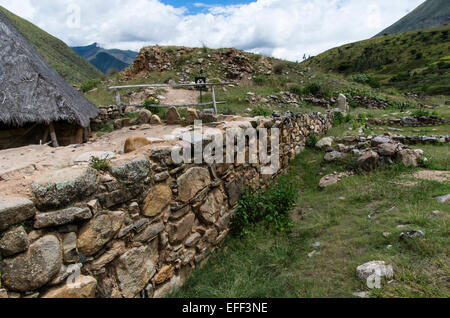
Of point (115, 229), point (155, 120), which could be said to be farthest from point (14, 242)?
point (155, 120)

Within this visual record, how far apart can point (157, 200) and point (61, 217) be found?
82cm

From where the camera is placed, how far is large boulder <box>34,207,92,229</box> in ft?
4.95

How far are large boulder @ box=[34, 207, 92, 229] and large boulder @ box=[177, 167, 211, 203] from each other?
3.17ft

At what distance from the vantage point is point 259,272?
2471 millimetres

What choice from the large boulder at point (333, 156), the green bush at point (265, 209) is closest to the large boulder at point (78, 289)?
the green bush at point (265, 209)

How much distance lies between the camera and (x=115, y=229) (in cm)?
191

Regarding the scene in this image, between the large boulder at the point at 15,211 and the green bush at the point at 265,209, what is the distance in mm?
2323

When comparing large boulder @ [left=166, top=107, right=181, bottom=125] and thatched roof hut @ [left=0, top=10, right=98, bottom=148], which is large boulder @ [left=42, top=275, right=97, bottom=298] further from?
thatched roof hut @ [left=0, top=10, right=98, bottom=148]

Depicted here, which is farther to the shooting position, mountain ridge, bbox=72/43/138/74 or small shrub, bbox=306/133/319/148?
mountain ridge, bbox=72/43/138/74

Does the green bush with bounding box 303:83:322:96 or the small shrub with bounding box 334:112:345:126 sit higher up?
the green bush with bounding box 303:83:322:96

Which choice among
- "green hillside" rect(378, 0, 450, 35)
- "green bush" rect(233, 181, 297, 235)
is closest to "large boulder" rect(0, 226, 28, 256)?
"green bush" rect(233, 181, 297, 235)
